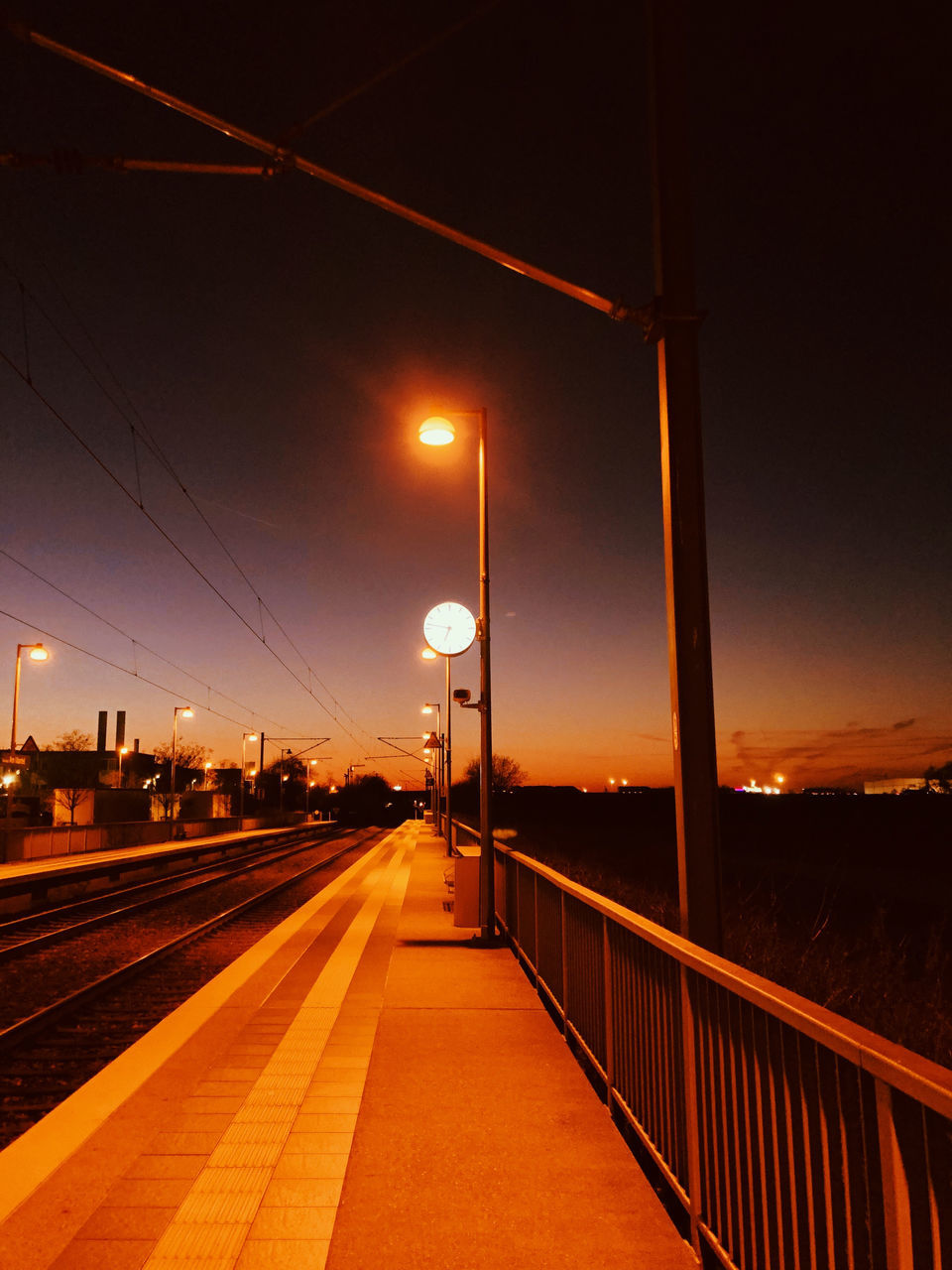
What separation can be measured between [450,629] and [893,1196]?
31.4ft

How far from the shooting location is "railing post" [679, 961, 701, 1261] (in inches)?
131

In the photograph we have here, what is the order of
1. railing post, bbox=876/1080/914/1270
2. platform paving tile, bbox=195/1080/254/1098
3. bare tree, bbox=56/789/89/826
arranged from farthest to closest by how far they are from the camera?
bare tree, bbox=56/789/89/826, platform paving tile, bbox=195/1080/254/1098, railing post, bbox=876/1080/914/1270

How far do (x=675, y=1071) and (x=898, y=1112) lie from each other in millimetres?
1809

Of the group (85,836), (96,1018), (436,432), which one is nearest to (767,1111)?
(96,1018)

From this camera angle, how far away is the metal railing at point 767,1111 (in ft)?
6.76

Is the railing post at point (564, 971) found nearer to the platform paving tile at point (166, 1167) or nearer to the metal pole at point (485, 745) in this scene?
the platform paving tile at point (166, 1167)

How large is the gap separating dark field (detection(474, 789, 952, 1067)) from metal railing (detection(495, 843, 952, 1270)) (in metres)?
1.87

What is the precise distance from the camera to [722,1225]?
3156mm

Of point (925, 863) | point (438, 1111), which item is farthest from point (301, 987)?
point (925, 863)

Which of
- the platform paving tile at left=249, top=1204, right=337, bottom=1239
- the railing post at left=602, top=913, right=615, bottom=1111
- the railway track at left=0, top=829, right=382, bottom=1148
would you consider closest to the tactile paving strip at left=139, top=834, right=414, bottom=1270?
the platform paving tile at left=249, top=1204, right=337, bottom=1239

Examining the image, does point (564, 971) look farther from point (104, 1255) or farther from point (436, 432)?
point (436, 432)

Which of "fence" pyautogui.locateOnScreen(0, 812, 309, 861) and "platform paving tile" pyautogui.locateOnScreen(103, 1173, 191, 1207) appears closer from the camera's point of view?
"platform paving tile" pyautogui.locateOnScreen(103, 1173, 191, 1207)

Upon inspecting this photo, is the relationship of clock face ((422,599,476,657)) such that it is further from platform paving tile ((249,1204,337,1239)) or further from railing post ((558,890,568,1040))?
platform paving tile ((249,1204,337,1239))

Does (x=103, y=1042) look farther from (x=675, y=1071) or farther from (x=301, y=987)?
(x=675, y=1071)
